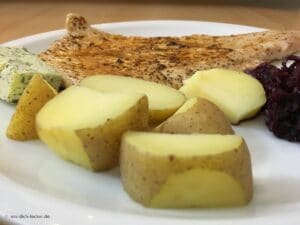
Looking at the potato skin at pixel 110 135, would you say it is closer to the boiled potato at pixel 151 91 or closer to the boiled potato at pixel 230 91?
the boiled potato at pixel 151 91

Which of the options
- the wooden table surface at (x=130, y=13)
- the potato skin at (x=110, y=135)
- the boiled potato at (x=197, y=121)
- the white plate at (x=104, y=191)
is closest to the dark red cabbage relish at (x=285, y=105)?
the white plate at (x=104, y=191)

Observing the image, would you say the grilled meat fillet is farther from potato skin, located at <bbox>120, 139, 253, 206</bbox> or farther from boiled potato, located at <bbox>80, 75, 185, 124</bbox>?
potato skin, located at <bbox>120, 139, 253, 206</bbox>

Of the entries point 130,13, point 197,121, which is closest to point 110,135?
point 197,121

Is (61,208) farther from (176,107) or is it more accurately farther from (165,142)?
(176,107)

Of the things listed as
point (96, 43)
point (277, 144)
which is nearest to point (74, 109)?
point (277, 144)

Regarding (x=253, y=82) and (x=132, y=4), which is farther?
(x=132, y=4)

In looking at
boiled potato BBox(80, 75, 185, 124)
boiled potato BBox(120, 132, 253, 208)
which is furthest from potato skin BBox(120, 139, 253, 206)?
boiled potato BBox(80, 75, 185, 124)

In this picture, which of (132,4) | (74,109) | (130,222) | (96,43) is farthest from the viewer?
(132,4)
